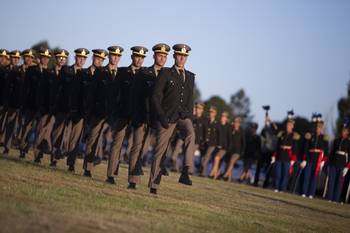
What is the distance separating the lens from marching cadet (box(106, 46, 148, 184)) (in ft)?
50.9

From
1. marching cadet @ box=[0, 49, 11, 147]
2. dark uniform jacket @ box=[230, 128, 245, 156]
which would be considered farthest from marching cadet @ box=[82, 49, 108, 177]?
dark uniform jacket @ box=[230, 128, 245, 156]

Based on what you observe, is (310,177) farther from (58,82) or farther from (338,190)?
(58,82)

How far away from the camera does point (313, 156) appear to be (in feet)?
83.8

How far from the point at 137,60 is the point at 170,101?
1.99m

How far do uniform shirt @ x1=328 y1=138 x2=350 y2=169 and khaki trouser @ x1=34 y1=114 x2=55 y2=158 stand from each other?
9.88m

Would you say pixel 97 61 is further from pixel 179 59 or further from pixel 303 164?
pixel 303 164

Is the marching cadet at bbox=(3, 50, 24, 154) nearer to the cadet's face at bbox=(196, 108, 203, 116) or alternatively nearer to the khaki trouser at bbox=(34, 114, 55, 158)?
the khaki trouser at bbox=(34, 114, 55, 158)

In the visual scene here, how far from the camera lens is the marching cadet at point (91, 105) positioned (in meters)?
16.5

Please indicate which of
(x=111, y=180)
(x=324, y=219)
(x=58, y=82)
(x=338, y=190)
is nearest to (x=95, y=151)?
(x=111, y=180)

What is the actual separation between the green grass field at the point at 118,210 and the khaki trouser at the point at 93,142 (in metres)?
0.78

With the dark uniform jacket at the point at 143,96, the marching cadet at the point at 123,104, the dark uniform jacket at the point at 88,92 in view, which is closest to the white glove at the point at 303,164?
the dark uniform jacket at the point at 88,92

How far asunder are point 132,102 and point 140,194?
7.80 ft

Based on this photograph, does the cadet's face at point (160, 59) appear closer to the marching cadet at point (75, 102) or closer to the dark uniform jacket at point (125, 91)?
the dark uniform jacket at point (125, 91)

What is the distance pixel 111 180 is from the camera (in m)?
15.5
